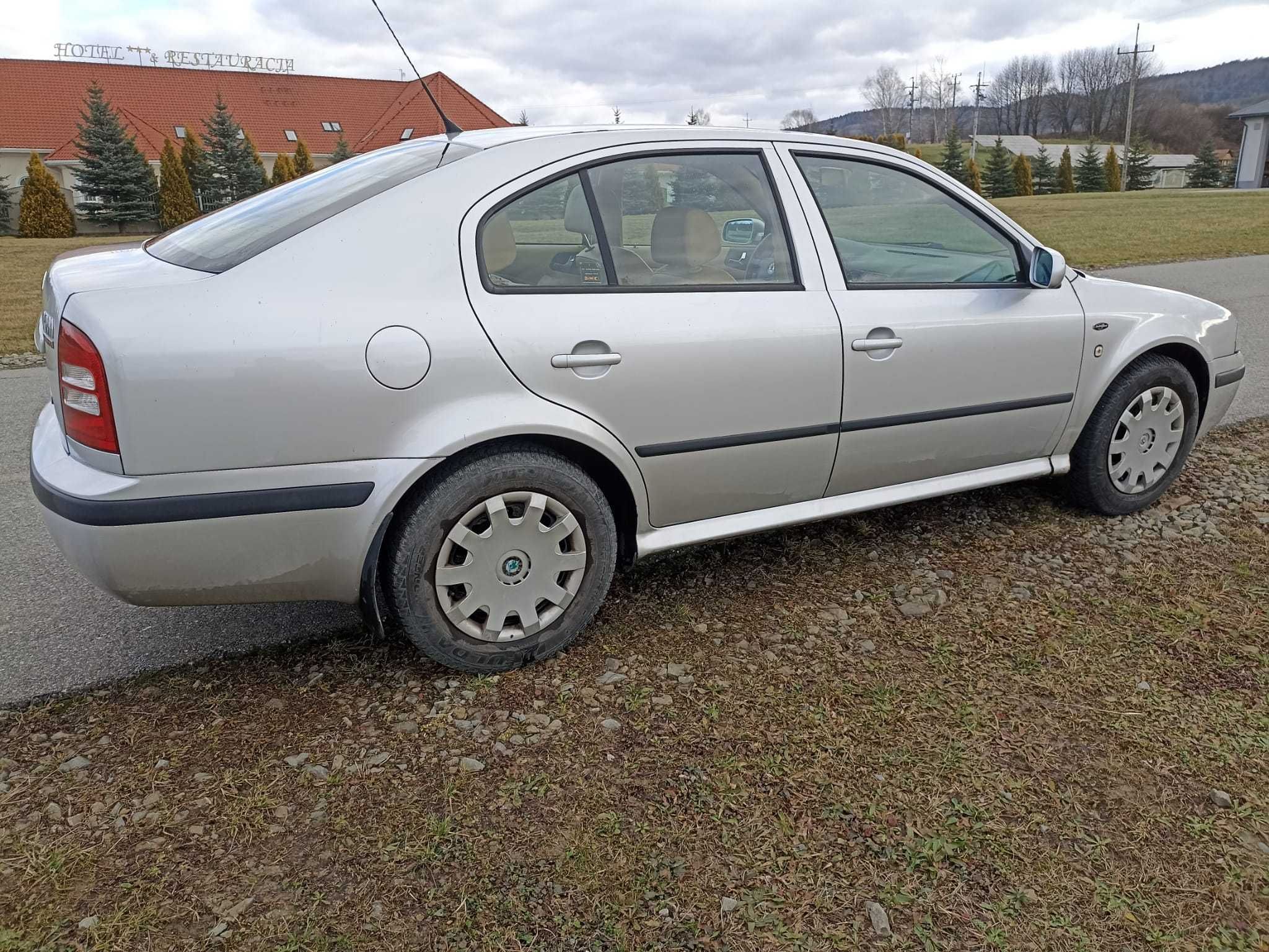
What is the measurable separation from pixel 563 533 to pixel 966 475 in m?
1.78

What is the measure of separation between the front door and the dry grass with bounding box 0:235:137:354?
3270 mm

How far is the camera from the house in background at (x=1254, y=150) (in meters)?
59.5

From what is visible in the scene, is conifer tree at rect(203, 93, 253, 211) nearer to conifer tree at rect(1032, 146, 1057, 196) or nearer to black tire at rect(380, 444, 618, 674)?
black tire at rect(380, 444, 618, 674)

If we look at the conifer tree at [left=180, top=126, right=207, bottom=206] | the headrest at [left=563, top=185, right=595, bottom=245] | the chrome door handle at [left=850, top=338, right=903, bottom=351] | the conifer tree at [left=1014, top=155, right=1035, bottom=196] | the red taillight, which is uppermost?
the conifer tree at [left=180, top=126, right=207, bottom=206]

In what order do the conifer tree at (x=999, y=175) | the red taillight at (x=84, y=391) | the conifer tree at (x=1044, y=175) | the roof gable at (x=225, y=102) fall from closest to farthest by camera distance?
the red taillight at (x=84, y=391)
the roof gable at (x=225, y=102)
the conifer tree at (x=999, y=175)
the conifer tree at (x=1044, y=175)

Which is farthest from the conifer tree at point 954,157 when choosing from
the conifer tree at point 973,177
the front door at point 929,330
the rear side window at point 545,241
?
the rear side window at point 545,241

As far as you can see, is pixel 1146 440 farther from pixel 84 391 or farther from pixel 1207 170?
pixel 1207 170

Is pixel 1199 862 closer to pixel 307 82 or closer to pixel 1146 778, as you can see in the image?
pixel 1146 778

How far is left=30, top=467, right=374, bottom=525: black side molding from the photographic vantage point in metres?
2.46

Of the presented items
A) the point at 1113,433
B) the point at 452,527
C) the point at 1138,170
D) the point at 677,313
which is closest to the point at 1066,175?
the point at 1138,170

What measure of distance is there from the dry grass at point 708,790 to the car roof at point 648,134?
166 cm

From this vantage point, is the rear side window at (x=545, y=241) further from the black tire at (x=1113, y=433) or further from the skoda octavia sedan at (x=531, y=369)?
the black tire at (x=1113, y=433)

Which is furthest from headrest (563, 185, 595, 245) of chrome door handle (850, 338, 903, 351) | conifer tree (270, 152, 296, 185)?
conifer tree (270, 152, 296, 185)

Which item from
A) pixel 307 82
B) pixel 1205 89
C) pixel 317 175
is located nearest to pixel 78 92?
pixel 307 82
